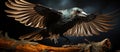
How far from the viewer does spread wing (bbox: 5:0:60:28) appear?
4.66 m

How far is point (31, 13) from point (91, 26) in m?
1.09

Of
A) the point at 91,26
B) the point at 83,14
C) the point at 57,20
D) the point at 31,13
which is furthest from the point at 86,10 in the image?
the point at 31,13

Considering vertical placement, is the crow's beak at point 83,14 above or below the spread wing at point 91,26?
above

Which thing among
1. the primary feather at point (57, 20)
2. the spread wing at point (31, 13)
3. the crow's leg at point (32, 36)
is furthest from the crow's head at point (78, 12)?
the crow's leg at point (32, 36)

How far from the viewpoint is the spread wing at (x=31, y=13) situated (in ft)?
15.3

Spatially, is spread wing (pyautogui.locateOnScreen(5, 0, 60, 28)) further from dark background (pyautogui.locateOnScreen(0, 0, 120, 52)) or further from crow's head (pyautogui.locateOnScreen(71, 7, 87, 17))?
crow's head (pyautogui.locateOnScreen(71, 7, 87, 17))

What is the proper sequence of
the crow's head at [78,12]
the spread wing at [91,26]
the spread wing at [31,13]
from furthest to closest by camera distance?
the spread wing at [91,26] < the crow's head at [78,12] < the spread wing at [31,13]

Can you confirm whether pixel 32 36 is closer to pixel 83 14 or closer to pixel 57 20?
pixel 57 20

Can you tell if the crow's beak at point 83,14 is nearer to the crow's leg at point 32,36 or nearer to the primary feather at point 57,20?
the primary feather at point 57,20

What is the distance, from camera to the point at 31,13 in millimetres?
4719

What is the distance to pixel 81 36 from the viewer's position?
492 cm

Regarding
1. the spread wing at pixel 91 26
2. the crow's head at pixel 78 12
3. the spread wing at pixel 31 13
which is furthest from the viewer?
the spread wing at pixel 91 26

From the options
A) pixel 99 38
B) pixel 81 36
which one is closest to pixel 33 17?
pixel 81 36

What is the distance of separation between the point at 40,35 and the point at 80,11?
2.65ft
